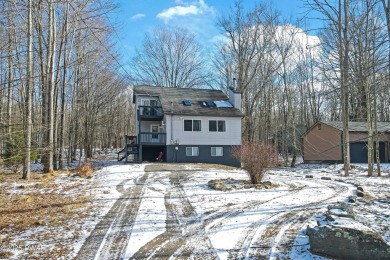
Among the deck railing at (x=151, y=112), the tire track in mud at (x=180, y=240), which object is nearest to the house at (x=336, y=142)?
the deck railing at (x=151, y=112)

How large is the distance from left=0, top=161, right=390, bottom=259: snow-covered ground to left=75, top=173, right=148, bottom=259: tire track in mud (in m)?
0.02

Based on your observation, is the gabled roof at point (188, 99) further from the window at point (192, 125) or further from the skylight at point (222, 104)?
the window at point (192, 125)

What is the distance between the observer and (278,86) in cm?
3784

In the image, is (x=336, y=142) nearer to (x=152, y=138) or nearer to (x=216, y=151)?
(x=216, y=151)

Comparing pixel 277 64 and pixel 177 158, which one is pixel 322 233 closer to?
pixel 177 158

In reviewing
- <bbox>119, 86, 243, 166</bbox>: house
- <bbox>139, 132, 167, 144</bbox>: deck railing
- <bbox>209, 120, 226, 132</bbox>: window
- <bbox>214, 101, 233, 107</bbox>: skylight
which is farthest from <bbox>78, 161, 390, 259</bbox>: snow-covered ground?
<bbox>214, 101, 233, 107</bbox>: skylight

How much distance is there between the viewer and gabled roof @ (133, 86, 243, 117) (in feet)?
82.6

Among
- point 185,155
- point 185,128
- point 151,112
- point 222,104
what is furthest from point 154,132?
point 222,104

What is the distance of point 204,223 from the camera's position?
675cm

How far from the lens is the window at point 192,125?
24969 mm

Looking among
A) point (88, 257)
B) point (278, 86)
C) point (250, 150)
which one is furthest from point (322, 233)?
point (278, 86)

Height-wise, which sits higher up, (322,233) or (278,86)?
(278,86)

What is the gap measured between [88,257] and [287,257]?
134 inches

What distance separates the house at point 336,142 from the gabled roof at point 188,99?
10.3 meters
